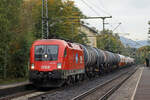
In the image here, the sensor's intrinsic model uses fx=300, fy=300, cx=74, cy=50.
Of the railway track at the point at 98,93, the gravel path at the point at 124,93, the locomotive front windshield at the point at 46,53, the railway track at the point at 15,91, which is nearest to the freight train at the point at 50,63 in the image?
the locomotive front windshield at the point at 46,53

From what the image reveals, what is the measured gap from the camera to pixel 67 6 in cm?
4325

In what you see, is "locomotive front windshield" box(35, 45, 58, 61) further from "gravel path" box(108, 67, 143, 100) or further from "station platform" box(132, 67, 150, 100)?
"station platform" box(132, 67, 150, 100)

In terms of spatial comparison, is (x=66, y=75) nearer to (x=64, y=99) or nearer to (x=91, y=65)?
(x=64, y=99)

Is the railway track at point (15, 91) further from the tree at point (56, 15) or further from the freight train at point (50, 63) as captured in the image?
the tree at point (56, 15)

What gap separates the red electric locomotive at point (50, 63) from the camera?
58.7 ft

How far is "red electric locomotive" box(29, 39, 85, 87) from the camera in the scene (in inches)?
705

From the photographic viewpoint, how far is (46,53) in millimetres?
18578

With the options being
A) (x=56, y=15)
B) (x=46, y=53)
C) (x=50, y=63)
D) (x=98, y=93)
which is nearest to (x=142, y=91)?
(x=98, y=93)

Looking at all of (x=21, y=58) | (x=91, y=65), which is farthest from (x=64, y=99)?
(x=91, y=65)

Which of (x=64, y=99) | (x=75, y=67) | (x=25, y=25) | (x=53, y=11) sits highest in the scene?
(x=53, y=11)

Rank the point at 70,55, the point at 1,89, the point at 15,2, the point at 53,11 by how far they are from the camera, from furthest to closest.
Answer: the point at 53,11
the point at 15,2
the point at 70,55
the point at 1,89

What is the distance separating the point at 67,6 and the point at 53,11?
2.47 meters

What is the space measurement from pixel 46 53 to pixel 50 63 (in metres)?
0.78

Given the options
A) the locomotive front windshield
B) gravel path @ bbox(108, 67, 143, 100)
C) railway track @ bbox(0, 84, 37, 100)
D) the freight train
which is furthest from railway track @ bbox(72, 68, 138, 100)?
railway track @ bbox(0, 84, 37, 100)
